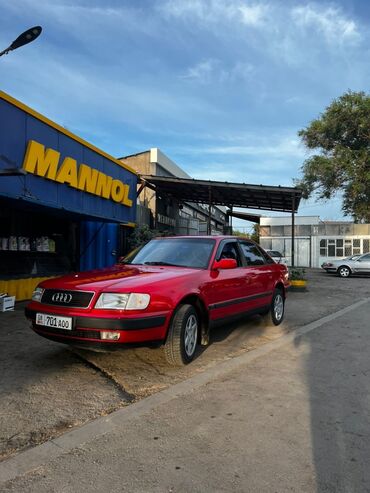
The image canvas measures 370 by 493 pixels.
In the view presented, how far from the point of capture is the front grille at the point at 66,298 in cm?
447

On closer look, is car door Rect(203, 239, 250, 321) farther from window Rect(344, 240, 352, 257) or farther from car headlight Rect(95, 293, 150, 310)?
window Rect(344, 240, 352, 257)

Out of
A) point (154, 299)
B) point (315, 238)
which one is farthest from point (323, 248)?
point (154, 299)

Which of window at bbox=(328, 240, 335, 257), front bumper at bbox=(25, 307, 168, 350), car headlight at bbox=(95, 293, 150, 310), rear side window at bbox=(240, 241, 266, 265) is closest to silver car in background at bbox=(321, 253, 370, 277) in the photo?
window at bbox=(328, 240, 335, 257)

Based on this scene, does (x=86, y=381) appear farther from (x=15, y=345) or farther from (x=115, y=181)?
(x=115, y=181)

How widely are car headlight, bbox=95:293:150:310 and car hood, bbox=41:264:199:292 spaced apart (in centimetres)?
7

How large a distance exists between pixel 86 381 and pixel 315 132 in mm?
26252

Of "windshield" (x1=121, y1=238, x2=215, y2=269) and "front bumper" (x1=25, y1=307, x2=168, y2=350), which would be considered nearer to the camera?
"front bumper" (x1=25, y1=307, x2=168, y2=350)

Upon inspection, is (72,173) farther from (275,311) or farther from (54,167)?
(275,311)

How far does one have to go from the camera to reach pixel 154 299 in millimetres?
4535

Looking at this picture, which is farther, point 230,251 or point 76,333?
point 230,251

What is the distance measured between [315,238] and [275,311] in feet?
87.9

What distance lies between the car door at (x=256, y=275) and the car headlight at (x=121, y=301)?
2.44 m

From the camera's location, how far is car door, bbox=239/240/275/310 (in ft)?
21.8

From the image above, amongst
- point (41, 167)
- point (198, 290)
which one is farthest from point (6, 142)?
point (198, 290)
